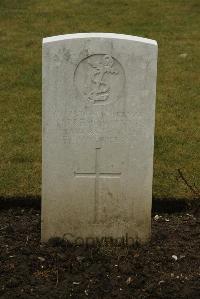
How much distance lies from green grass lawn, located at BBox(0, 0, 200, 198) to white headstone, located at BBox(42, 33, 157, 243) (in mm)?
947

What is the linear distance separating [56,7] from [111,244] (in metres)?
8.58

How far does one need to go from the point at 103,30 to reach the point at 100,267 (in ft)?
23.7

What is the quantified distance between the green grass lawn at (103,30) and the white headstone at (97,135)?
3.11ft

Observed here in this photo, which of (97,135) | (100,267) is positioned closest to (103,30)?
(97,135)

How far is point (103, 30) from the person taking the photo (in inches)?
437

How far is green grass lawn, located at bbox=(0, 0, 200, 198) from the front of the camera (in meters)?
6.12

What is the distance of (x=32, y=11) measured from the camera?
486 inches

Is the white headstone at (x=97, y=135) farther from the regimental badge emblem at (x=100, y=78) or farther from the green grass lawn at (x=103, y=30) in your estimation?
the green grass lawn at (x=103, y=30)

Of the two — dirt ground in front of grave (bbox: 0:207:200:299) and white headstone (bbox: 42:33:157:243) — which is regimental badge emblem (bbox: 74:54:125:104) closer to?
white headstone (bbox: 42:33:157:243)

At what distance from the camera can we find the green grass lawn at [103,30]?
612cm

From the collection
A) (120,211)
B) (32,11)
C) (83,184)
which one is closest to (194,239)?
(120,211)

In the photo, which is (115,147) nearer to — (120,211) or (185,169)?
(120,211)

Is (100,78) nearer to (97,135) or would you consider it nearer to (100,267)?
(97,135)

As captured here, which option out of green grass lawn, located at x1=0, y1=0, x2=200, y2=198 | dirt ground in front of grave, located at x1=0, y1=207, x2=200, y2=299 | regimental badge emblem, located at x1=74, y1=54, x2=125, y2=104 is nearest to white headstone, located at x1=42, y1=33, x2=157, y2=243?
regimental badge emblem, located at x1=74, y1=54, x2=125, y2=104
